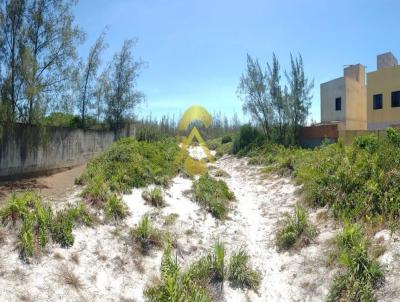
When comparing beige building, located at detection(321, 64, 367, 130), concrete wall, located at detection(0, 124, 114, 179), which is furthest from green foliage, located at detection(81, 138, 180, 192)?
beige building, located at detection(321, 64, 367, 130)

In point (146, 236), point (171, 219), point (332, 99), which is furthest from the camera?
point (332, 99)

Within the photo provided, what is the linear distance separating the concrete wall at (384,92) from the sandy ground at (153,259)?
1187cm

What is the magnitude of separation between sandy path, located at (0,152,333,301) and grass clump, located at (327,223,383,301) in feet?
0.77

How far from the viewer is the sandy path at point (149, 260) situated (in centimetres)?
424

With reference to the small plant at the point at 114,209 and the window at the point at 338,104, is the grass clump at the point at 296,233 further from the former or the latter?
the window at the point at 338,104

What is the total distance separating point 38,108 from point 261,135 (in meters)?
11.1

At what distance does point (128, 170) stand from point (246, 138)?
10.1 metres

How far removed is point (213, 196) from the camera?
7.82 metres

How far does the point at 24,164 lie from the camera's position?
9.18 m

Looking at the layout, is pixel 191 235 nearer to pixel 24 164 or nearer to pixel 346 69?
pixel 24 164

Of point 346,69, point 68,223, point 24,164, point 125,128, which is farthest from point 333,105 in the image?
point 68,223

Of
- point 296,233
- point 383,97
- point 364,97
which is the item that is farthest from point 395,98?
point 296,233

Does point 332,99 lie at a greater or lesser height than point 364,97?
lesser

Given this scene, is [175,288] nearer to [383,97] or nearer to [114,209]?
[114,209]
